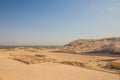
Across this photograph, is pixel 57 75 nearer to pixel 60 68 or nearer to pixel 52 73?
pixel 52 73

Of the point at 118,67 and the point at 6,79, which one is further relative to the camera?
the point at 118,67

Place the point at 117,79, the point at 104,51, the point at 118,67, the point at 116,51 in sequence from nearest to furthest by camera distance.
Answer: the point at 117,79 → the point at 118,67 → the point at 116,51 → the point at 104,51

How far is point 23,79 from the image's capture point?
9.45 m

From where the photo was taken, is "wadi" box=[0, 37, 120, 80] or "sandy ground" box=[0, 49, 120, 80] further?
"wadi" box=[0, 37, 120, 80]

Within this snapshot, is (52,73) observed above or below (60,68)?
below

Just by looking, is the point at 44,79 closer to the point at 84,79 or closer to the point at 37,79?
the point at 37,79

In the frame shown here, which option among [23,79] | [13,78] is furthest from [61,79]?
[13,78]

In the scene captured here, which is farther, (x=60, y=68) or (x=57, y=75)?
(x=60, y=68)

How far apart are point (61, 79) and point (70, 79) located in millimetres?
490

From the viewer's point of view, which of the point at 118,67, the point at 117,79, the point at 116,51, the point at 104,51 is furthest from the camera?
the point at 104,51

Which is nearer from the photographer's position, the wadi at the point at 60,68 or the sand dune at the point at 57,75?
the sand dune at the point at 57,75

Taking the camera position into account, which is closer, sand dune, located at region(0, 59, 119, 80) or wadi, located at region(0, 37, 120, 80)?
sand dune, located at region(0, 59, 119, 80)

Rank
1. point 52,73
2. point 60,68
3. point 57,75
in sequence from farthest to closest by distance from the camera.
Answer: point 60,68
point 52,73
point 57,75

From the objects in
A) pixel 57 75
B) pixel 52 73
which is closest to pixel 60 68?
pixel 52 73
